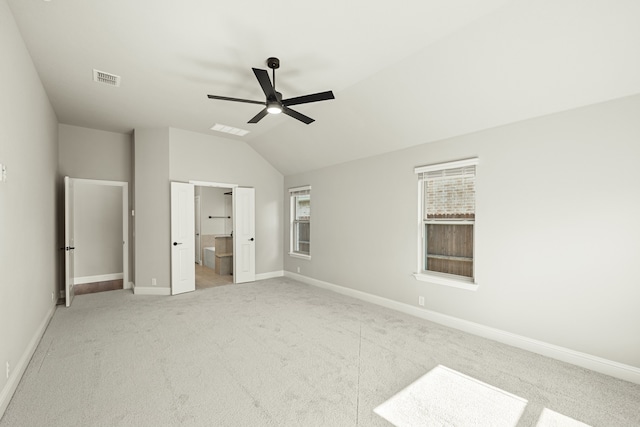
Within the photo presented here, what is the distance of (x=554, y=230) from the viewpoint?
9.81ft

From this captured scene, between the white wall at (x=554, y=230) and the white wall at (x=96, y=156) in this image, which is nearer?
the white wall at (x=554, y=230)

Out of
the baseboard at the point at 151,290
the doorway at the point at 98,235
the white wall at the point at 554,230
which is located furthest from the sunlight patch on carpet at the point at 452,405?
the doorway at the point at 98,235

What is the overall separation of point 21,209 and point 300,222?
4731 mm

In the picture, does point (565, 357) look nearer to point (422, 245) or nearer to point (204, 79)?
point (422, 245)

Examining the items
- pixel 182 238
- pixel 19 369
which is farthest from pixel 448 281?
pixel 182 238

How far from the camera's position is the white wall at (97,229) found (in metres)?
6.35

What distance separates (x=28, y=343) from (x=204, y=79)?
11.0ft

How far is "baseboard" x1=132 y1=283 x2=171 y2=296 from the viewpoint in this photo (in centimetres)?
539

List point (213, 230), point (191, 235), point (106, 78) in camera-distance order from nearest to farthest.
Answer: point (106, 78)
point (191, 235)
point (213, 230)

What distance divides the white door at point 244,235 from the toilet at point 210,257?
1.90 meters

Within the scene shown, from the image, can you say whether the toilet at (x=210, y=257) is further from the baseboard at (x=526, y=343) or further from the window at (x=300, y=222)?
the baseboard at (x=526, y=343)

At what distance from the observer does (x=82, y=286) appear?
605 centimetres

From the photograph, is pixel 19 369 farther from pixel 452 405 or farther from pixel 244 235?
pixel 244 235

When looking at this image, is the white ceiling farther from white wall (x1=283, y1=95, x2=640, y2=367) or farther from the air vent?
white wall (x1=283, y1=95, x2=640, y2=367)
